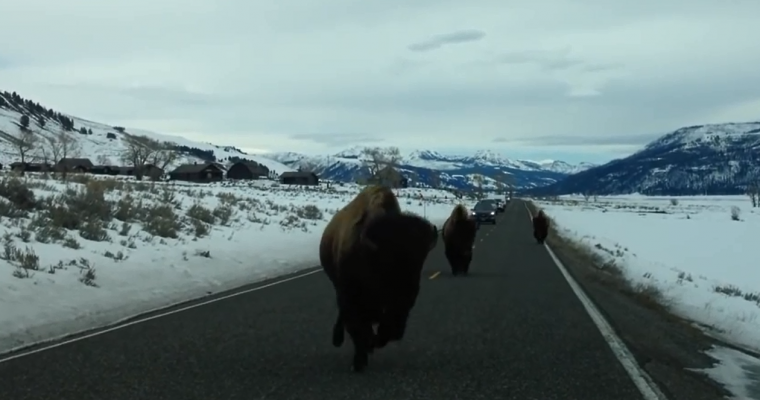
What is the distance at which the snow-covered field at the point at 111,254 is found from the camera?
1234 cm

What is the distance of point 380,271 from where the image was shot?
7480 mm

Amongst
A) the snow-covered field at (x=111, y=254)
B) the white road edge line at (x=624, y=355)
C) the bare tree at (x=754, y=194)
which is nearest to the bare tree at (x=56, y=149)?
the snow-covered field at (x=111, y=254)

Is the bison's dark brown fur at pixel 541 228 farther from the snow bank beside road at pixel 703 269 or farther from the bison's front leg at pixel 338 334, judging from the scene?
the bison's front leg at pixel 338 334

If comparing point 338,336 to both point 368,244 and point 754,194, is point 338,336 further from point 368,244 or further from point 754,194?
point 754,194

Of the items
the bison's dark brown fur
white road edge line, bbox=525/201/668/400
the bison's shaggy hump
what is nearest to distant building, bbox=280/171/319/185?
the bison's dark brown fur

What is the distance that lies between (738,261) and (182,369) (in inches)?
1270

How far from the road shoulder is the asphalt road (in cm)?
41

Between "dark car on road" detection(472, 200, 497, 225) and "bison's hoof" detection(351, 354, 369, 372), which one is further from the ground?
"bison's hoof" detection(351, 354, 369, 372)

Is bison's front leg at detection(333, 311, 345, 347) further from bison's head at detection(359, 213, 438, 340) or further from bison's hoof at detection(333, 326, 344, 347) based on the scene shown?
bison's head at detection(359, 213, 438, 340)

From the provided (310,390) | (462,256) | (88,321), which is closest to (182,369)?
(310,390)

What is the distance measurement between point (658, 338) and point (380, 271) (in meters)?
5.10

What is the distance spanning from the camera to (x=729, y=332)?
1319cm

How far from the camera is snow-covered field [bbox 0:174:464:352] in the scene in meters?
12.3

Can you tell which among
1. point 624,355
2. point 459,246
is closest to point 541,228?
point 459,246
